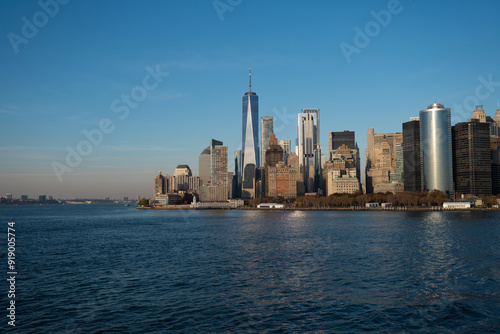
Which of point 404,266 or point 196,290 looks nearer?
point 196,290

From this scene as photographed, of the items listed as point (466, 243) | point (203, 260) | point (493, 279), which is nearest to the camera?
point (493, 279)

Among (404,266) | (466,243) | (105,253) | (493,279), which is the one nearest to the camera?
(493,279)

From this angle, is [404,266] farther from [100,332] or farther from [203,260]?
[100,332]

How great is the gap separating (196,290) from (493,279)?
29721mm

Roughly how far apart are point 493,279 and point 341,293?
17296mm

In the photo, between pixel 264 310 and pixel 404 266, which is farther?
pixel 404 266

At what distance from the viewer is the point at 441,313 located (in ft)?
102

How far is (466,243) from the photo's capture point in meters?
71.9

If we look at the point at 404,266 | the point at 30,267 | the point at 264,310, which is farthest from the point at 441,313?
the point at 30,267

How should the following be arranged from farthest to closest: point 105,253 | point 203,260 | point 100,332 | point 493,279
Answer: point 105,253 → point 203,260 → point 493,279 → point 100,332

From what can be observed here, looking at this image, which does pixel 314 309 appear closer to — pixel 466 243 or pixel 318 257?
pixel 318 257

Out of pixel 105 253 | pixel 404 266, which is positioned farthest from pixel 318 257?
pixel 105 253

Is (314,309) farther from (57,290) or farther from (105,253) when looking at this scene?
(105,253)

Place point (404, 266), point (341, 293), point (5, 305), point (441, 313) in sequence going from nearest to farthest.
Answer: point (441, 313) → point (5, 305) → point (341, 293) → point (404, 266)
